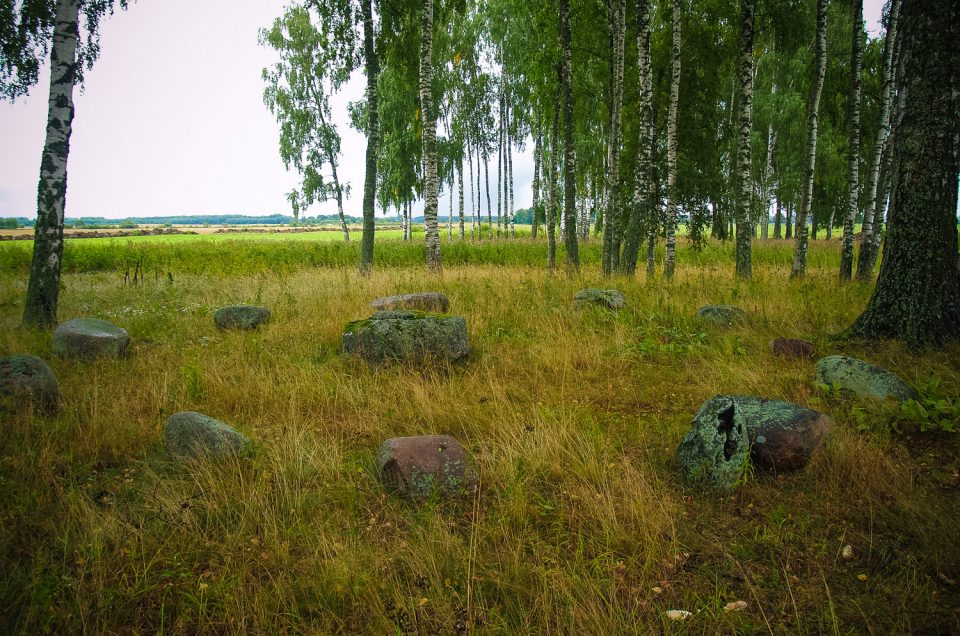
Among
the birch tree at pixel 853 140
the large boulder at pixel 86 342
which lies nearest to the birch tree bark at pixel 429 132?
the large boulder at pixel 86 342

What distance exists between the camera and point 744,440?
9.05ft

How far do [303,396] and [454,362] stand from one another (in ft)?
5.36

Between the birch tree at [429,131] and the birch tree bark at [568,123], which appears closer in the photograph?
the birch tree at [429,131]

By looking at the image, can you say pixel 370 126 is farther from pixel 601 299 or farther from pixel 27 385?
pixel 27 385

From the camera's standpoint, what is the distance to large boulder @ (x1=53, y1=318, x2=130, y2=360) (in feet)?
16.7

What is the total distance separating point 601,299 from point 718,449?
443cm

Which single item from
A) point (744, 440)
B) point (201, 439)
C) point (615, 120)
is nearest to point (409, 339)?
point (201, 439)

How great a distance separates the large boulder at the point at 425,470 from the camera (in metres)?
2.71

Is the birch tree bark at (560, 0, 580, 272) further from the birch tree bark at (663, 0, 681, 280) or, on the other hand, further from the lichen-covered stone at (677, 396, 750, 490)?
the lichen-covered stone at (677, 396, 750, 490)

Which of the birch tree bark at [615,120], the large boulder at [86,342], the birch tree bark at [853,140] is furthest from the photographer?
the birch tree bark at [615,120]

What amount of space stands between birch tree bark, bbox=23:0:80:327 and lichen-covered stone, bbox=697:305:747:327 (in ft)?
30.6

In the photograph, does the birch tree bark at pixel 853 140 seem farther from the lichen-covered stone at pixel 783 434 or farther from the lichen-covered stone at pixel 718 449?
the lichen-covered stone at pixel 718 449

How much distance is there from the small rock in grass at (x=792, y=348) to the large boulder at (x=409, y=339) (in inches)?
131

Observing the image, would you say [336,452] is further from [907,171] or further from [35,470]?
[907,171]
